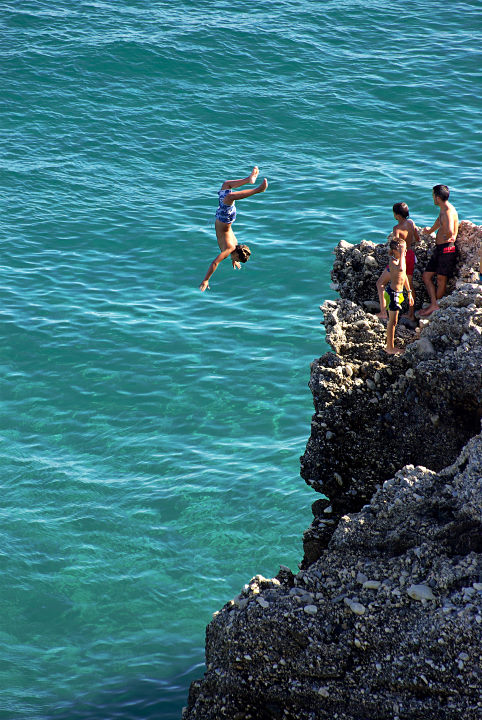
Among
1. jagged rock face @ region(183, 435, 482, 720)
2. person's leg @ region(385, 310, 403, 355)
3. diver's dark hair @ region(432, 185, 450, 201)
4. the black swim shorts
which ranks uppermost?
diver's dark hair @ region(432, 185, 450, 201)

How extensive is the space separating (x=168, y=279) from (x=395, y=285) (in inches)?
551

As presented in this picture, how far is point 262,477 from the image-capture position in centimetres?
1769

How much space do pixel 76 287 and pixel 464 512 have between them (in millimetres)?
18461

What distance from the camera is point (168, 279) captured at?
82.8 ft

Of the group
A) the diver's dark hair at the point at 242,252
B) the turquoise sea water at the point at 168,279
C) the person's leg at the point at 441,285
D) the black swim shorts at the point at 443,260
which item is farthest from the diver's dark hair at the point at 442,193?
the turquoise sea water at the point at 168,279

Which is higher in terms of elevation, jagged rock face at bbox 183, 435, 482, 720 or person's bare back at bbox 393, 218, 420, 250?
person's bare back at bbox 393, 218, 420, 250

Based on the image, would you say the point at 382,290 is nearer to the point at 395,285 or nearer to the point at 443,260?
the point at 395,285

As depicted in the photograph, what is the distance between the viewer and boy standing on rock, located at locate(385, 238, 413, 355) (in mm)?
11453

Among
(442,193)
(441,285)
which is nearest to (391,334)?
(441,285)

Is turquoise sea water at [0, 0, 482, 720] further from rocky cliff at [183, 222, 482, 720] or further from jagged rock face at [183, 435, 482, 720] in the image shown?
jagged rock face at [183, 435, 482, 720]

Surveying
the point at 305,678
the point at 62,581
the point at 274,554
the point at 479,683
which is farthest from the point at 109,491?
the point at 479,683

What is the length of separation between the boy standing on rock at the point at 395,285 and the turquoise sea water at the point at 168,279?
6.09 m

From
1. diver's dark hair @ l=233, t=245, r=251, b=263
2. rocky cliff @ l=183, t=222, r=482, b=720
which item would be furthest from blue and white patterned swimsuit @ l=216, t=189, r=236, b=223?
rocky cliff @ l=183, t=222, r=482, b=720

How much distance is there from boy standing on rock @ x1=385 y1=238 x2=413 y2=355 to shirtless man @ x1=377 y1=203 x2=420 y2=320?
0.11 metres
